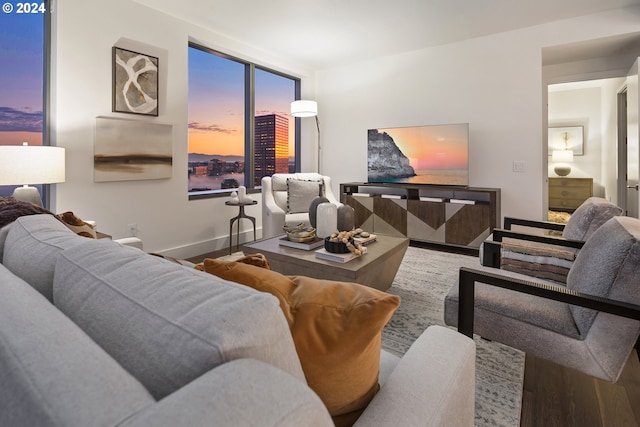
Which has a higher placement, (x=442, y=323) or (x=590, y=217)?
(x=590, y=217)

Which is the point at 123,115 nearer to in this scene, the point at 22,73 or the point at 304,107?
the point at 22,73

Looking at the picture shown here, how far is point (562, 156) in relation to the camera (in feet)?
23.8

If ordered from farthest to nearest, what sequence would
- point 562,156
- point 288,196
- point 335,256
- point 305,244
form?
point 562,156 → point 288,196 → point 305,244 → point 335,256

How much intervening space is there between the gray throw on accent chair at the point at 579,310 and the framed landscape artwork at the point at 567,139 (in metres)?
6.94

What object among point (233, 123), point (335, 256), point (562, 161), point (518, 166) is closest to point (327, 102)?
point (233, 123)

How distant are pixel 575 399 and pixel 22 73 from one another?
14.0 feet

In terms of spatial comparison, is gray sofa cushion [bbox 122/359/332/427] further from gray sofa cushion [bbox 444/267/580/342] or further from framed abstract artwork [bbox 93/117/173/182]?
framed abstract artwork [bbox 93/117/173/182]

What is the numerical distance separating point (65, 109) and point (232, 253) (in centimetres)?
211

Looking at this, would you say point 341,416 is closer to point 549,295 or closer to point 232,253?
point 549,295

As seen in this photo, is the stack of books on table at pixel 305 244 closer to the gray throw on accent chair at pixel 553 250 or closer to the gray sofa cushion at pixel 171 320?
the gray throw on accent chair at pixel 553 250

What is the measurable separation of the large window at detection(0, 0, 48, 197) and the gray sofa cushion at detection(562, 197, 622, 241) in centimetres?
405

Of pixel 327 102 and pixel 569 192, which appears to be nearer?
pixel 327 102

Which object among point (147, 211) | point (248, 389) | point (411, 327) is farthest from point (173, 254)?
point (248, 389)

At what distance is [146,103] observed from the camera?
3566 mm
